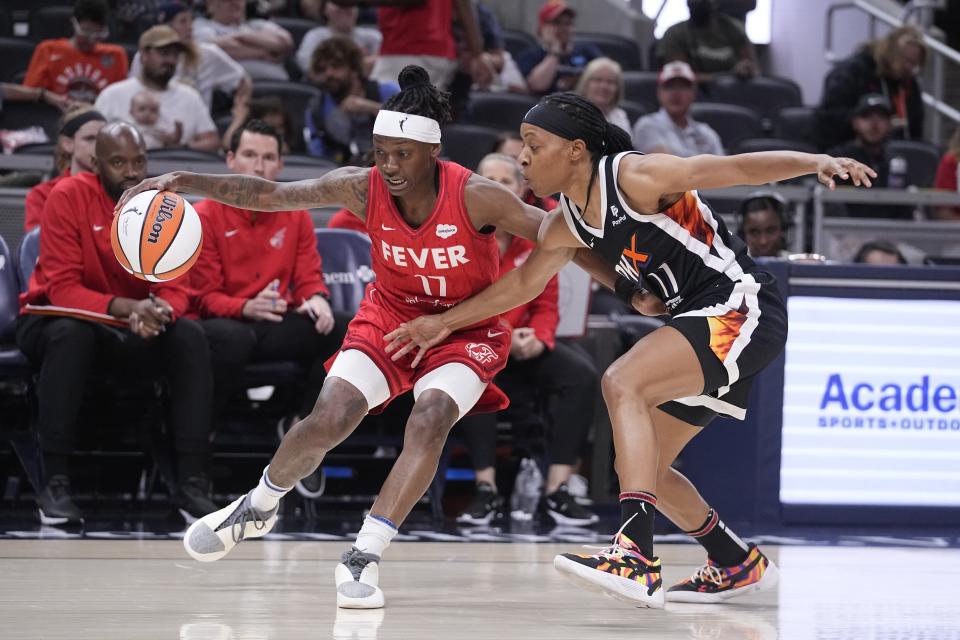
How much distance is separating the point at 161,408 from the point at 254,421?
1.62ft

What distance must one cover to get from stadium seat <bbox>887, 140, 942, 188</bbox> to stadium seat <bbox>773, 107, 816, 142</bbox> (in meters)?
0.77

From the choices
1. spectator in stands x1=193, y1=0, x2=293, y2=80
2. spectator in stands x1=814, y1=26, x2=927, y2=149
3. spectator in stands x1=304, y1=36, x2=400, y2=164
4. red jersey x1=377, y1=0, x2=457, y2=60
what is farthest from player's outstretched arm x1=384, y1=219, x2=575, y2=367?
spectator in stands x1=814, y1=26, x2=927, y2=149

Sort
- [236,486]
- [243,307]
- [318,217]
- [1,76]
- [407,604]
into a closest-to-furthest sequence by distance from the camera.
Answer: [407,604] → [243,307] → [236,486] → [318,217] → [1,76]

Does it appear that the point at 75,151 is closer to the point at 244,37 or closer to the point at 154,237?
the point at 154,237

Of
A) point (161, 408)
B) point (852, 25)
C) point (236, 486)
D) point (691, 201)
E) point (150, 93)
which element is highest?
point (852, 25)

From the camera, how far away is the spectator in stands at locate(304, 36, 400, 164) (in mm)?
8508

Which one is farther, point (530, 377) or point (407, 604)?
point (530, 377)

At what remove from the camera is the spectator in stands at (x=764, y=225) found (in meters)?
7.04

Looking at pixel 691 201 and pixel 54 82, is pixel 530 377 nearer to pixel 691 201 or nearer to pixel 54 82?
pixel 691 201

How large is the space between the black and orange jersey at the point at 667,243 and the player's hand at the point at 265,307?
2.45m

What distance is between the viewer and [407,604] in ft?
13.5

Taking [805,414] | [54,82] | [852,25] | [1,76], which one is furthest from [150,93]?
[852,25]

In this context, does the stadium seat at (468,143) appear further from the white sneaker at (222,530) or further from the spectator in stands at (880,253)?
the white sneaker at (222,530)

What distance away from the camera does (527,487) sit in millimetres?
7078
